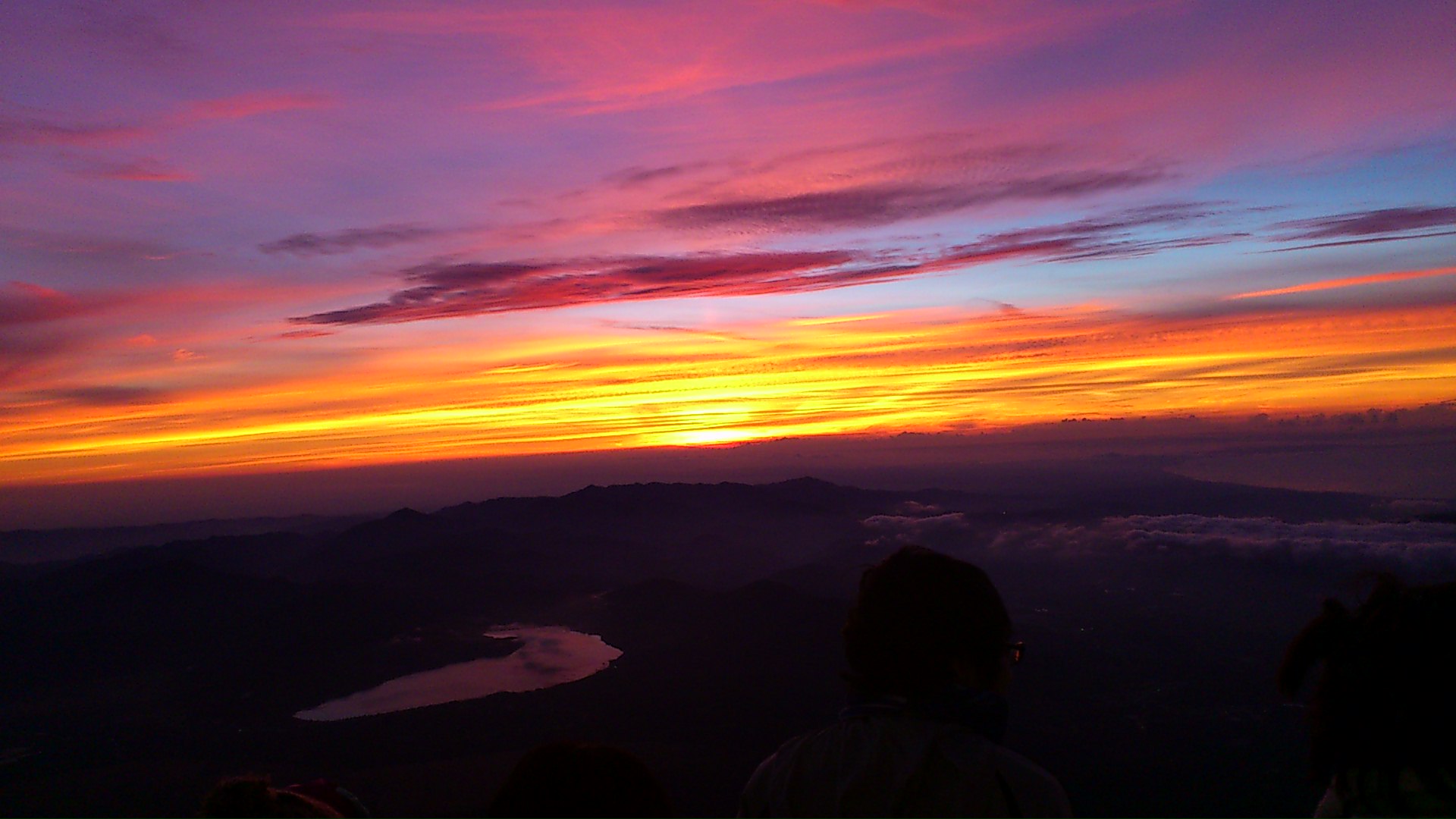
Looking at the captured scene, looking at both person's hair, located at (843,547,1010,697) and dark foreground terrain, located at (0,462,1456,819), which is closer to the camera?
person's hair, located at (843,547,1010,697)

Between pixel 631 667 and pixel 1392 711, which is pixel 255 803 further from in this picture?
pixel 631 667

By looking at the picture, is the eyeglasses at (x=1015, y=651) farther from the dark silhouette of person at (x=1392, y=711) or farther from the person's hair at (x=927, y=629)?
the dark silhouette of person at (x=1392, y=711)

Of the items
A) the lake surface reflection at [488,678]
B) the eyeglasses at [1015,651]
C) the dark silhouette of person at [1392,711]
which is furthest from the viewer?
the lake surface reflection at [488,678]

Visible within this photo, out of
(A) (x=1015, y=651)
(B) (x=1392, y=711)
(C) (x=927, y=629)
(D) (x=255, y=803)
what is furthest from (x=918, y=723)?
(D) (x=255, y=803)

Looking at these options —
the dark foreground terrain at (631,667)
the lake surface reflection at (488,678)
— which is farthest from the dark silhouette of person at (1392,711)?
the lake surface reflection at (488,678)

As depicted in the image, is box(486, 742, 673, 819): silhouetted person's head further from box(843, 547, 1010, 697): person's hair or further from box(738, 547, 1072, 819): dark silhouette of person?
box(843, 547, 1010, 697): person's hair

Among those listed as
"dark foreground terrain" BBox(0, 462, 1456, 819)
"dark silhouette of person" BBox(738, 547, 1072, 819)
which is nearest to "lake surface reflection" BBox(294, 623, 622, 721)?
"dark foreground terrain" BBox(0, 462, 1456, 819)
